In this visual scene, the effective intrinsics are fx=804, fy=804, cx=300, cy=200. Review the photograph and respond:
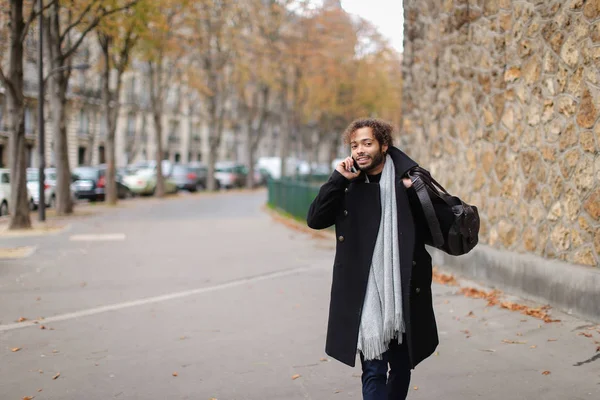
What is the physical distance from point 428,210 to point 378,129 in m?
0.48

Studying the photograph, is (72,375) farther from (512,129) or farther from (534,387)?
(512,129)

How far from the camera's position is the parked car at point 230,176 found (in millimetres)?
55156

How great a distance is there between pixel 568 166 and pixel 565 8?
155 cm

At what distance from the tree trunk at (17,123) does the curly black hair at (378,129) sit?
14853 millimetres

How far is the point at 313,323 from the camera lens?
7637 millimetres

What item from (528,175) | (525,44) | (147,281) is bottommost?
(147,281)

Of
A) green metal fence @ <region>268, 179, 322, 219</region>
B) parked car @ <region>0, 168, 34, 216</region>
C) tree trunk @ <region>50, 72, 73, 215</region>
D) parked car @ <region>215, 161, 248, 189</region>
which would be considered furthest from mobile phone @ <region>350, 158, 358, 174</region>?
parked car @ <region>215, 161, 248, 189</region>

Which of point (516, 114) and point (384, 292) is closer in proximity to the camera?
point (384, 292)

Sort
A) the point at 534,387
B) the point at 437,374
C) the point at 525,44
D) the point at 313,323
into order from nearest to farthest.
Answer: the point at 534,387, the point at 437,374, the point at 313,323, the point at 525,44

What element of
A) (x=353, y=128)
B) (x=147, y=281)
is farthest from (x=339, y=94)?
(x=353, y=128)

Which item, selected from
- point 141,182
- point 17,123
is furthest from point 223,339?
point 141,182

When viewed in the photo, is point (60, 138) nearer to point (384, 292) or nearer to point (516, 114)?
point (516, 114)

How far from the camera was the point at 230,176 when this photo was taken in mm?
55750

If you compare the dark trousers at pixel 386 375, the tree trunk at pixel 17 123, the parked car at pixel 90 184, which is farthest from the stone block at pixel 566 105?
the parked car at pixel 90 184
